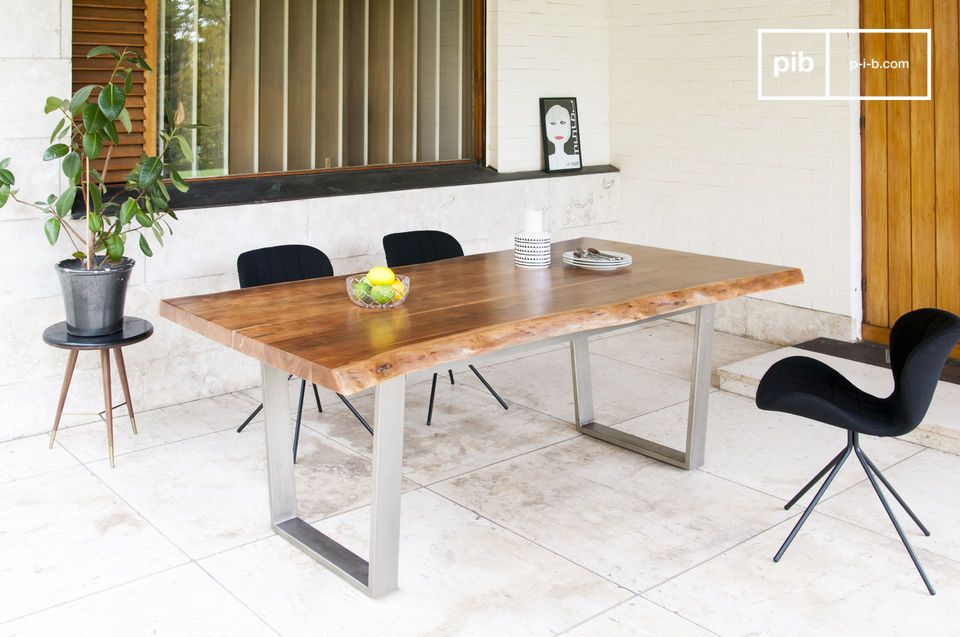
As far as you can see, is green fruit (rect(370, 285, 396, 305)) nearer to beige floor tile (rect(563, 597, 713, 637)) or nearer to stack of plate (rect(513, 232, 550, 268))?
stack of plate (rect(513, 232, 550, 268))

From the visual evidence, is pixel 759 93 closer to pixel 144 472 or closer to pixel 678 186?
pixel 678 186

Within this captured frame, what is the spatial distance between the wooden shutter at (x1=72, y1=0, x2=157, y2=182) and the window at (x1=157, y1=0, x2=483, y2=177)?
0.32 ft

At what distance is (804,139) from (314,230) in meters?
3.02

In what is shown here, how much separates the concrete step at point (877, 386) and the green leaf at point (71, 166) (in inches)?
131

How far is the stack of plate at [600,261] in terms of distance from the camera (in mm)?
4293

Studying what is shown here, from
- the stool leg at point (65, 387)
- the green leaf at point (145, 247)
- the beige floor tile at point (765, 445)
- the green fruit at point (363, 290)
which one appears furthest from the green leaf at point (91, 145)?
the beige floor tile at point (765, 445)

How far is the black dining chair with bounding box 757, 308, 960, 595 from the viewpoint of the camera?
3.21 meters

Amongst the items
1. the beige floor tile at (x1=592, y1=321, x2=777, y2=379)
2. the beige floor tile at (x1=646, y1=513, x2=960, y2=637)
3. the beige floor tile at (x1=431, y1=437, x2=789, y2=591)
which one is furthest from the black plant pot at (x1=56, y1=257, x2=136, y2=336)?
the beige floor tile at (x1=592, y1=321, x2=777, y2=379)

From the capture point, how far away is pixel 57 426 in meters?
4.56

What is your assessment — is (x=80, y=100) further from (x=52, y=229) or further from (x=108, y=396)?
(x=108, y=396)

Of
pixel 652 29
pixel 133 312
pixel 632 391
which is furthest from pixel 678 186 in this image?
pixel 133 312

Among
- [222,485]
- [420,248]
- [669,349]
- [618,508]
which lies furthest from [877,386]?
[222,485]

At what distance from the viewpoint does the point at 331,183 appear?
5758mm

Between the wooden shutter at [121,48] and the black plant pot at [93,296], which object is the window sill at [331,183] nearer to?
the wooden shutter at [121,48]
